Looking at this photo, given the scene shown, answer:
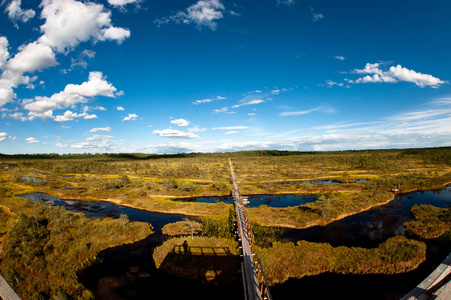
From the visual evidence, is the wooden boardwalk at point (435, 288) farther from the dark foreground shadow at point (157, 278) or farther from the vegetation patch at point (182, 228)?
the vegetation patch at point (182, 228)

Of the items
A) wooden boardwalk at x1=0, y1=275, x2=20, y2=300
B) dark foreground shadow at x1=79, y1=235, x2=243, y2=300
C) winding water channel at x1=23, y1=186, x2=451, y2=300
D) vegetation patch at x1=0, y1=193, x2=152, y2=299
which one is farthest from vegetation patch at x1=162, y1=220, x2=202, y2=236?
wooden boardwalk at x1=0, y1=275, x2=20, y2=300

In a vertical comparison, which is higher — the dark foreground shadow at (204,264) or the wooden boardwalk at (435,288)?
the wooden boardwalk at (435,288)

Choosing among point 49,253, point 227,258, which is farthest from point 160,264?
point 49,253

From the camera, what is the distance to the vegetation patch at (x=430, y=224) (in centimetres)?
3744

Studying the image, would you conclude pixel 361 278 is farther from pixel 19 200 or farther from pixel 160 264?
pixel 19 200

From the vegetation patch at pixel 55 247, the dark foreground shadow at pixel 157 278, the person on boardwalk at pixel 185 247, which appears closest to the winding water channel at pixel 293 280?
the dark foreground shadow at pixel 157 278

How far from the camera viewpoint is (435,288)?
61.9 feet

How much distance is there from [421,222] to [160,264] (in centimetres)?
4867

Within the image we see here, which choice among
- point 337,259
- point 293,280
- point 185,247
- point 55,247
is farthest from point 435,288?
point 55,247

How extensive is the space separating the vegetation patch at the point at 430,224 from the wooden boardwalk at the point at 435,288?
2003cm

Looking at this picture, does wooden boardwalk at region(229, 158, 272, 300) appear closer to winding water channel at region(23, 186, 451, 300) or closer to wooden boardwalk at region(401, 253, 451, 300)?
winding water channel at region(23, 186, 451, 300)

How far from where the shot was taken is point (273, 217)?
4606 cm

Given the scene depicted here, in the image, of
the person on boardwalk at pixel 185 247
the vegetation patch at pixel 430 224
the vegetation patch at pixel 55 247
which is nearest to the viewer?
the vegetation patch at pixel 55 247

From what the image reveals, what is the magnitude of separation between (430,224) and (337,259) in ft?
79.0
